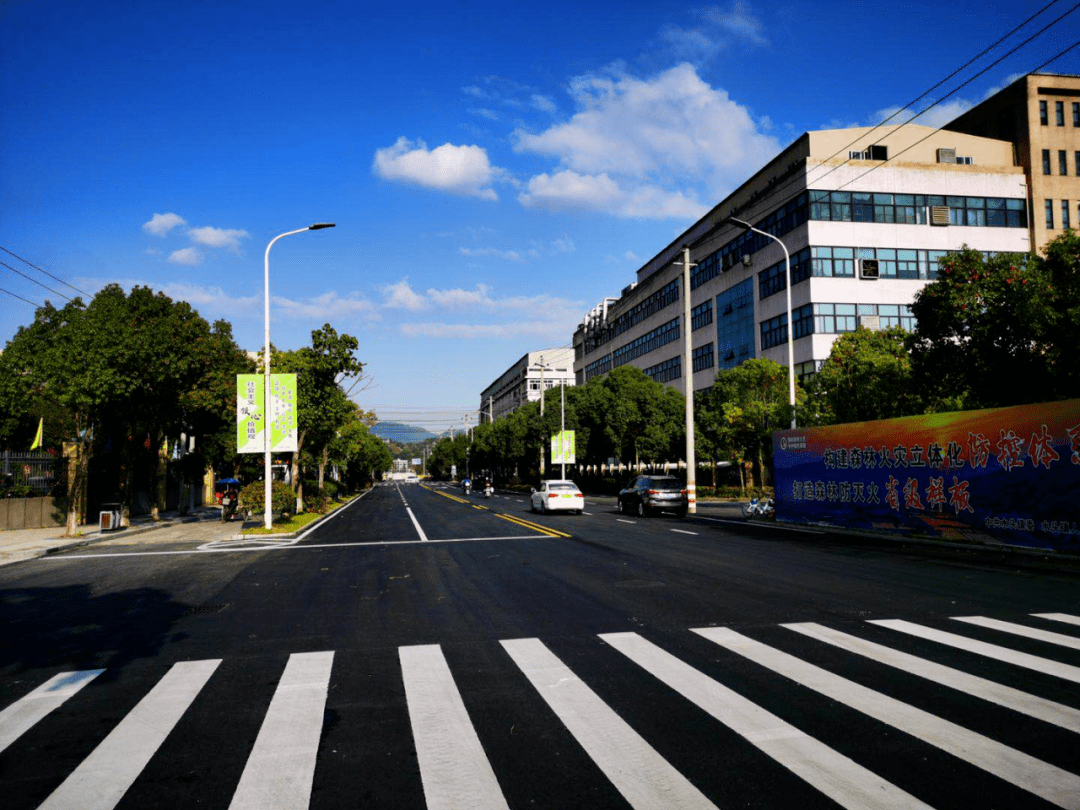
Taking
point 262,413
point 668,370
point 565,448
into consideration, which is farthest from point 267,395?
point 668,370

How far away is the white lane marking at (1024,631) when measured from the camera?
7.15 metres

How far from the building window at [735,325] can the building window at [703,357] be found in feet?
4.21

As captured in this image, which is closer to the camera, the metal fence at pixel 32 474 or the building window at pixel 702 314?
the metal fence at pixel 32 474

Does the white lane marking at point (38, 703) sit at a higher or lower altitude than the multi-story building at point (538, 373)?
lower

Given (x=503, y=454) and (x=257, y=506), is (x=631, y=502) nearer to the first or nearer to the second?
(x=257, y=506)

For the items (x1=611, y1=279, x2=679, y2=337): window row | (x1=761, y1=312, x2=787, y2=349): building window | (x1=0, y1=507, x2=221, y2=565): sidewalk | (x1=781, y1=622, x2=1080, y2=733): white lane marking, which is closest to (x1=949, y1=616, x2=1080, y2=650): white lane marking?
(x1=781, y1=622, x2=1080, y2=733): white lane marking

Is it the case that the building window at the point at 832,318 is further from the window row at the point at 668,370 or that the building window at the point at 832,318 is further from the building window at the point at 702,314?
the window row at the point at 668,370

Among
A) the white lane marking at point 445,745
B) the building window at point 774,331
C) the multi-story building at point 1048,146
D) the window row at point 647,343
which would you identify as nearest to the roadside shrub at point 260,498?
the white lane marking at point 445,745

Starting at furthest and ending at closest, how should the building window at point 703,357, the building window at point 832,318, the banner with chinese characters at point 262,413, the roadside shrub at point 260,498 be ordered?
1. the building window at point 703,357
2. the building window at point 832,318
3. the roadside shrub at point 260,498
4. the banner with chinese characters at point 262,413

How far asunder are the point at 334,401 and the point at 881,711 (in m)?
28.3

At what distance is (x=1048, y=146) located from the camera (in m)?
51.7

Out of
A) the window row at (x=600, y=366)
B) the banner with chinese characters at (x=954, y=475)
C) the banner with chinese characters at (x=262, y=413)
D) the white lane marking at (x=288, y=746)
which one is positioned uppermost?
the window row at (x=600, y=366)

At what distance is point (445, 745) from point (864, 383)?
24.7 m

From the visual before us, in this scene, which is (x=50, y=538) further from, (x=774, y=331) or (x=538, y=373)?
(x=538, y=373)
